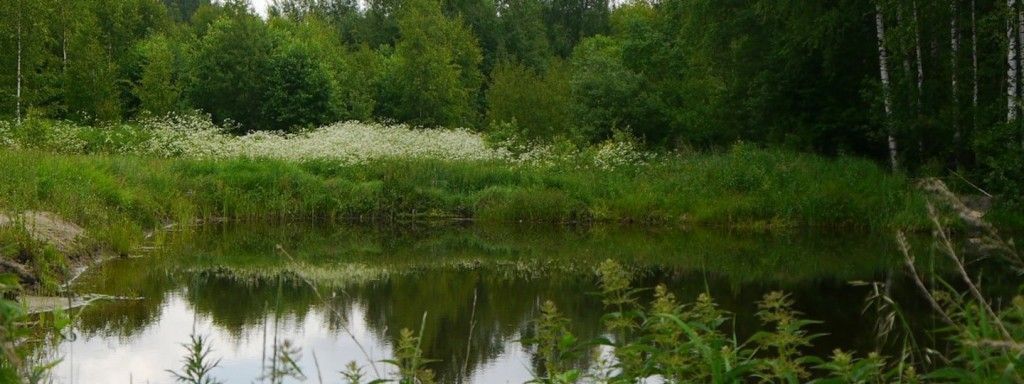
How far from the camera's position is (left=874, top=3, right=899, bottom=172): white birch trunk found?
60.6 ft

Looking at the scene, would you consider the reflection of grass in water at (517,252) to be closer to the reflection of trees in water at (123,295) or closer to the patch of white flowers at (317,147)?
the reflection of trees in water at (123,295)

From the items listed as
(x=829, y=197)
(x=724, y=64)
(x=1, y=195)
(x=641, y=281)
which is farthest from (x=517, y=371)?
(x=724, y=64)

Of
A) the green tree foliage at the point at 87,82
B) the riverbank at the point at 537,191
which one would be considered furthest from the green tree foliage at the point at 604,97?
the green tree foliage at the point at 87,82

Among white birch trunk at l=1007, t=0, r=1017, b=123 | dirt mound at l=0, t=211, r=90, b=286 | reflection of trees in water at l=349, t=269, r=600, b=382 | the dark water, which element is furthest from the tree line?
dirt mound at l=0, t=211, r=90, b=286

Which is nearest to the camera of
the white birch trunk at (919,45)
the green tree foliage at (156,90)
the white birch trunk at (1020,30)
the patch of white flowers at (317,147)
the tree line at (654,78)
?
the white birch trunk at (1020,30)

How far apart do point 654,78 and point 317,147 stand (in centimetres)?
1160

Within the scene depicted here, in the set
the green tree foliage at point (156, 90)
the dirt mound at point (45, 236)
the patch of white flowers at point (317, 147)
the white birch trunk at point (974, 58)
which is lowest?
the dirt mound at point (45, 236)

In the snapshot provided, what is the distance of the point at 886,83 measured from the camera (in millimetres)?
18734

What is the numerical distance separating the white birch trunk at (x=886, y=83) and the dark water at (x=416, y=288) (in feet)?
8.94

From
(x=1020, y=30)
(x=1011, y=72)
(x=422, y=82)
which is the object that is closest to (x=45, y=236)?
(x=1011, y=72)

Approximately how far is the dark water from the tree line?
3318 millimetres

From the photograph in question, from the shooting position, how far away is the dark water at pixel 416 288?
25.1ft

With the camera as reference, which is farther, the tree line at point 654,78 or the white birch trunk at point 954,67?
the tree line at point 654,78

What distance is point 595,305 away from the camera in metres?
10.2
